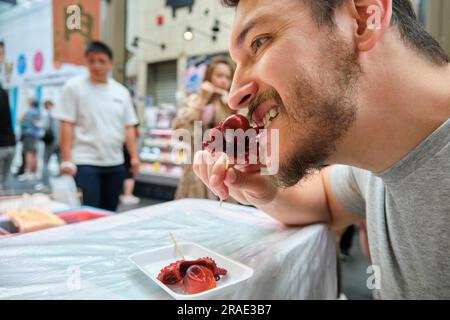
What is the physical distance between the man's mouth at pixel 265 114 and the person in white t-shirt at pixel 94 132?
5.22 ft

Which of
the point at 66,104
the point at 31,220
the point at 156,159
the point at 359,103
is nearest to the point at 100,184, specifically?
the point at 66,104

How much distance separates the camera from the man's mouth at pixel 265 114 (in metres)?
0.70

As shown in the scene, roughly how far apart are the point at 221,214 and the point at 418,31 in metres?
0.82

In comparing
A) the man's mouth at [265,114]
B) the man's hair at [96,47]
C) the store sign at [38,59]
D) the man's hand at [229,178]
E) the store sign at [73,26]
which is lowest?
the man's hand at [229,178]

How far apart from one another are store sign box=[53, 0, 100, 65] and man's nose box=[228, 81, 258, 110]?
31 centimetres

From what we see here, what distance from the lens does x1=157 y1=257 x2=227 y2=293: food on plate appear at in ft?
1.93

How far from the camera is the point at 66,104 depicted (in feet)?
7.34

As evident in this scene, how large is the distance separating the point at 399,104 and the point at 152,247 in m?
0.70

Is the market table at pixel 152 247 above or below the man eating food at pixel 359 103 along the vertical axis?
below

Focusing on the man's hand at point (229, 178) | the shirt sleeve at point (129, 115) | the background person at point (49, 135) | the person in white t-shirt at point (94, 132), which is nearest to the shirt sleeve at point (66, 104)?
the person in white t-shirt at point (94, 132)

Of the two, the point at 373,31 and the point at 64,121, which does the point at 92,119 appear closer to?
the point at 64,121

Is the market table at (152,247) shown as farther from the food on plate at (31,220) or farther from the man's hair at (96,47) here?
the man's hair at (96,47)

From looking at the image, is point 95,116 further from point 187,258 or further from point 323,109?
point 323,109

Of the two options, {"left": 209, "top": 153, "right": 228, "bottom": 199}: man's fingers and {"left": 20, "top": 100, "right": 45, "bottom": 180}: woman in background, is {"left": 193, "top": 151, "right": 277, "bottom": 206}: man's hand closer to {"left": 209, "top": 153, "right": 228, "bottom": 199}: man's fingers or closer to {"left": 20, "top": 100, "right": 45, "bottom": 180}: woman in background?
{"left": 209, "top": 153, "right": 228, "bottom": 199}: man's fingers
